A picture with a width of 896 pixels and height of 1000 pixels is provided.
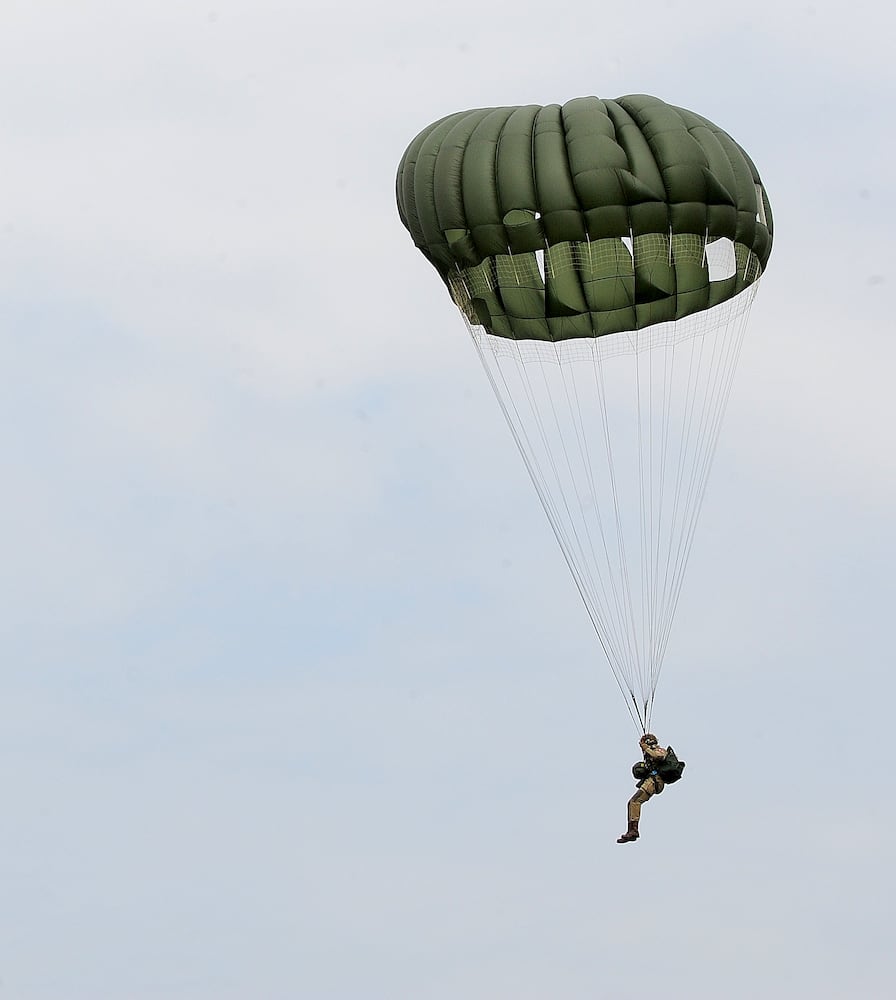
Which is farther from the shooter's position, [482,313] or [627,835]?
[482,313]

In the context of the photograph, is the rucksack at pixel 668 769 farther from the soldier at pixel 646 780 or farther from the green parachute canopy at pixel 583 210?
the green parachute canopy at pixel 583 210

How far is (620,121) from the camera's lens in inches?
1372

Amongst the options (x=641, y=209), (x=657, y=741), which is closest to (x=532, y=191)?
(x=641, y=209)

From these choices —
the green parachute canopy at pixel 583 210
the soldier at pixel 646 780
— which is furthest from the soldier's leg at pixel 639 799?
the green parachute canopy at pixel 583 210

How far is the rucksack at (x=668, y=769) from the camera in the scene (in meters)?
33.5

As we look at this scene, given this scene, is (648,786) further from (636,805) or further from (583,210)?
(583,210)

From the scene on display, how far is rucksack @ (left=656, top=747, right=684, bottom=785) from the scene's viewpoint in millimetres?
33531

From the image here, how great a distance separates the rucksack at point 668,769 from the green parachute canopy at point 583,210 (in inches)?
256

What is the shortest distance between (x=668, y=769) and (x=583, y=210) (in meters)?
7.86

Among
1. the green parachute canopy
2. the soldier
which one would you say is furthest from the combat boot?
the green parachute canopy

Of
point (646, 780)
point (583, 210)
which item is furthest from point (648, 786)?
point (583, 210)

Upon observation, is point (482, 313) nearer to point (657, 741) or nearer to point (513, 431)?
point (513, 431)

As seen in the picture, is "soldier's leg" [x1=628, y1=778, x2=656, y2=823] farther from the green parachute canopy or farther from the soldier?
the green parachute canopy

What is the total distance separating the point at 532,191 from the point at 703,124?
2959 millimetres
